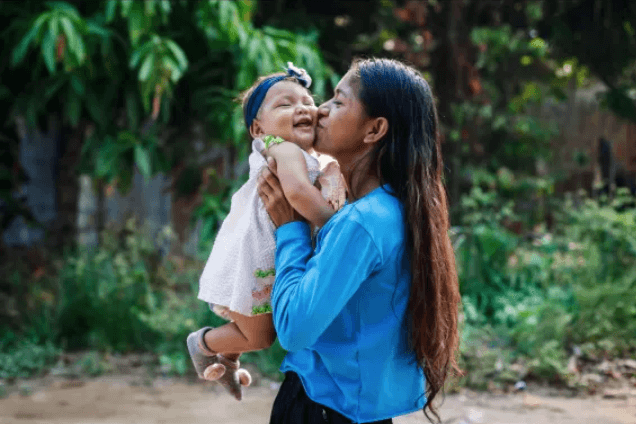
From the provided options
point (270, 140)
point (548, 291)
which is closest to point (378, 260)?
point (270, 140)

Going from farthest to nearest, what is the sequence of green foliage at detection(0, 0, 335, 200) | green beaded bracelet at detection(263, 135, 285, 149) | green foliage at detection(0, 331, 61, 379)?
green foliage at detection(0, 331, 61, 379) < green foliage at detection(0, 0, 335, 200) < green beaded bracelet at detection(263, 135, 285, 149)

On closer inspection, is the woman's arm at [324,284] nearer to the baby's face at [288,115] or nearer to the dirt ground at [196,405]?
the baby's face at [288,115]

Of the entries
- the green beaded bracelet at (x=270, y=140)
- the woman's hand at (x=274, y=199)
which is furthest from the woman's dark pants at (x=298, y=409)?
the green beaded bracelet at (x=270, y=140)

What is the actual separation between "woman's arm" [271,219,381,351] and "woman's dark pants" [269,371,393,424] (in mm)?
248

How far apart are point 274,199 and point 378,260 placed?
34 cm

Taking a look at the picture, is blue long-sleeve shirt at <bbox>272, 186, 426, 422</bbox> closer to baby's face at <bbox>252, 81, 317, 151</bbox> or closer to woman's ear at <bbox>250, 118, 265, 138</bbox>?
baby's face at <bbox>252, 81, 317, 151</bbox>

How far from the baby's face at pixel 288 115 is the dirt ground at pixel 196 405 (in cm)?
275

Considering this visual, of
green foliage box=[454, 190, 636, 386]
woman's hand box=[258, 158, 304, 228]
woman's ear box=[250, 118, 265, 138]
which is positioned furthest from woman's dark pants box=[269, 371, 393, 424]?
green foliage box=[454, 190, 636, 386]

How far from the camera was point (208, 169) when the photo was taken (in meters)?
6.30

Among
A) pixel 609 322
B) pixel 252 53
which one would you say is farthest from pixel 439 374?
pixel 609 322

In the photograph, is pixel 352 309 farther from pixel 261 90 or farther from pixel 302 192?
pixel 261 90

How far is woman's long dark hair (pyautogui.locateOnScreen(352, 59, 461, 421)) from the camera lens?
1.77 meters

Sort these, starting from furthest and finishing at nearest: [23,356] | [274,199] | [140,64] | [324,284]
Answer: [23,356] < [140,64] < [274,199] < [324,284]

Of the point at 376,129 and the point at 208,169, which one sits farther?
the point at 208,169
